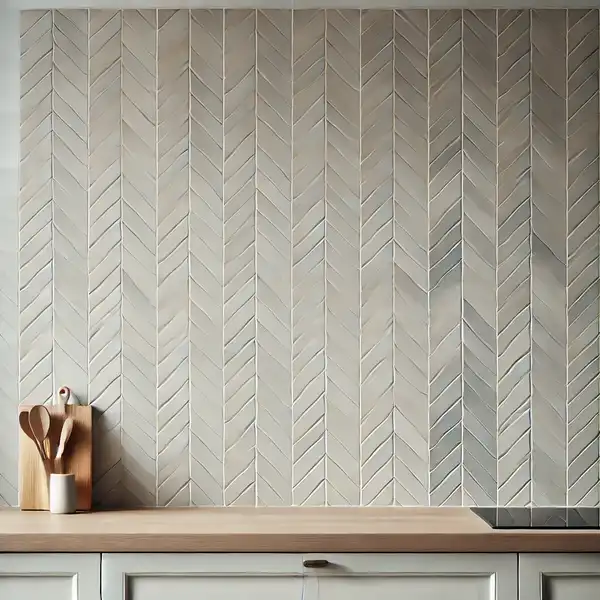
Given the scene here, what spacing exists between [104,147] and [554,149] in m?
1.39

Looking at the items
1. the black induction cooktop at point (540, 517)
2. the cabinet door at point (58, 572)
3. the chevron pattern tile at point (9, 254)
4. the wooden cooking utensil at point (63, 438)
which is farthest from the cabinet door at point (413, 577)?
the chevron pattern tile at point (9, 254)

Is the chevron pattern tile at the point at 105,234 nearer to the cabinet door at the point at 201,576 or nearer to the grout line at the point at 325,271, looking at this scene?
the cabinet door at the point at 201,576

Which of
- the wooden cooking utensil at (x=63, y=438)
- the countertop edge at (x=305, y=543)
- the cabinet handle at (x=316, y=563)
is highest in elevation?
the wooden cooking utensil at (x=63, y=438)

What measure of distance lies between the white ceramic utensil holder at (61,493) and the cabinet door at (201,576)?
0.33 m

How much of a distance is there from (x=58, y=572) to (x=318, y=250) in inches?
45.4

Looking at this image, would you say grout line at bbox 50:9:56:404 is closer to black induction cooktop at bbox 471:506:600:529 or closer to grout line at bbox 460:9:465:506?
grout line at bbox 460:9:465:506

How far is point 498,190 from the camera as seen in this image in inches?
94.9

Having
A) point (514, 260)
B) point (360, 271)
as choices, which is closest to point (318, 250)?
point (360, 271)

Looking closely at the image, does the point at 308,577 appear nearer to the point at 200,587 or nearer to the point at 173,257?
the point at 200,587

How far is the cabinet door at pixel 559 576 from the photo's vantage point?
1.95m

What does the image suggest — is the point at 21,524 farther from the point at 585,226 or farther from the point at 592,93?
the point at 592,93

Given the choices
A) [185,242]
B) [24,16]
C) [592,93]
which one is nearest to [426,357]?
[185,242]

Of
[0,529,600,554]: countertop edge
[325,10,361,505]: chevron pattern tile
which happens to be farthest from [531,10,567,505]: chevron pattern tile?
[325,10,361,505]: chevron pattern tile

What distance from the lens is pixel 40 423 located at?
2279mm
